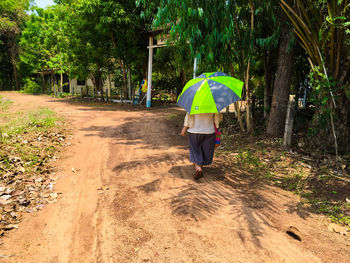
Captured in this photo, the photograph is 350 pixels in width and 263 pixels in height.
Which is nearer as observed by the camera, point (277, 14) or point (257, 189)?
point (257, 189)

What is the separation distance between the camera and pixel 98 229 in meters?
3.13

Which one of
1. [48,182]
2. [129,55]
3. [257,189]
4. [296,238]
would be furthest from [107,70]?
[296,238]

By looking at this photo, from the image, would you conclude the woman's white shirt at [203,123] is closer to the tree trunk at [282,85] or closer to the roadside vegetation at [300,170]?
the roadside vegetation at [300,170]

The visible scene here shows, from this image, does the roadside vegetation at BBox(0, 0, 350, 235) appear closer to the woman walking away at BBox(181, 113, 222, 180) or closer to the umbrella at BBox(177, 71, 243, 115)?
the woman walking away at BBox(181, 113, 222, 180)

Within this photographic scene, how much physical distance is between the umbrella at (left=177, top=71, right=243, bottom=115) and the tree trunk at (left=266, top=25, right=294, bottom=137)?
9.44 ft

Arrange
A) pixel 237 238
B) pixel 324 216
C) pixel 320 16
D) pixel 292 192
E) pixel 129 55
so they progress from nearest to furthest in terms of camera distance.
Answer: pixel 237 238 < pixel 324 216 < pixel 292 192 < pixel 320 16 < pixel 129 55

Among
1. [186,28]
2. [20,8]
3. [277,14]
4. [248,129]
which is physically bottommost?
[248,129]

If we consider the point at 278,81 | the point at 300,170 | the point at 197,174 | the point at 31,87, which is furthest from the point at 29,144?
the point at 31,87

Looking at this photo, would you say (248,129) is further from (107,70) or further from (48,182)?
(107,70)

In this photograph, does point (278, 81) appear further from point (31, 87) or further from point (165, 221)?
point (31, 87)

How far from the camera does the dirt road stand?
2.70 m

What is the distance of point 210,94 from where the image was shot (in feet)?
13.1

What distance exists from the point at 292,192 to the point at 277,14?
15.4 ft

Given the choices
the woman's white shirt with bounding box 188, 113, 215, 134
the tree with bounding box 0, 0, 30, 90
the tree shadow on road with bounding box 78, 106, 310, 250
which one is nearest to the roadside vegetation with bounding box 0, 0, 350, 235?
the tree shadow on road with bounding box 78, 106, 310, 250
